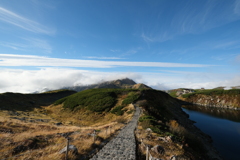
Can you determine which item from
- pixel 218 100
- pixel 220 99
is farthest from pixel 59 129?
pixel 220 99

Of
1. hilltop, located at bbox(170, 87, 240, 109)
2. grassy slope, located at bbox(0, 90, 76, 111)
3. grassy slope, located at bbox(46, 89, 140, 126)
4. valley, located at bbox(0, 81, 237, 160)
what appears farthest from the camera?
hilltop, located at bbox(170, 87, 240, 109)

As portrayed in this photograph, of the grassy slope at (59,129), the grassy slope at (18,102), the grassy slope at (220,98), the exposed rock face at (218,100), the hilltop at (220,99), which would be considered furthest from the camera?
the grassy slope at (220,98)

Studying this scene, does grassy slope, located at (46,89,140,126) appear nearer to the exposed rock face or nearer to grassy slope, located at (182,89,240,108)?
the exposed rock face

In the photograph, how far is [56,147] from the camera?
436 inches

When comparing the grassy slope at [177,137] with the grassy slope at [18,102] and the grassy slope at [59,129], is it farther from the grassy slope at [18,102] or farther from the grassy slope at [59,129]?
the grassy slope at [18,102]

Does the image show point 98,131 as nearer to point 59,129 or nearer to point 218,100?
point 59,129

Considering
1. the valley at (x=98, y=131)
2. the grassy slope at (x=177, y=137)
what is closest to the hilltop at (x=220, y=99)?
the valley at (x=98, y=131)

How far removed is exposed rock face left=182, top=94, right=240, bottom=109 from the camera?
11463cm

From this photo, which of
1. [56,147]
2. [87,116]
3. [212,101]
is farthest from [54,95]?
[212,101]

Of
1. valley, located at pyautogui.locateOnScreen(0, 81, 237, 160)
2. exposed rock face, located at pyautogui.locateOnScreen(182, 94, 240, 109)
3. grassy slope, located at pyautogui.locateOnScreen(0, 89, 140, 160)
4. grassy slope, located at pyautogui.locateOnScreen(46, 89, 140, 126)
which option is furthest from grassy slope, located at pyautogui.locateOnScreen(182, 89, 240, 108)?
grassy slope, located at pyautogui.locateOnScreen(0, 89, 140, 160)

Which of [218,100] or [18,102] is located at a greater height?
[218,100]

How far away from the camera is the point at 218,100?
426ft

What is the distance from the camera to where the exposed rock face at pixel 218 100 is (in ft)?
376

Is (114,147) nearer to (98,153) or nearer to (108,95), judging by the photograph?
(98,153)
